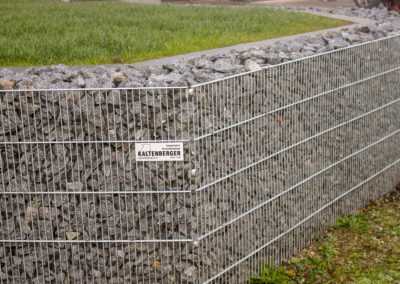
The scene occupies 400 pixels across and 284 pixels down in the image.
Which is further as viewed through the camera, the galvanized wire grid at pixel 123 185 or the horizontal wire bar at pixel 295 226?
the horizontal wire bar at pixel 295 226

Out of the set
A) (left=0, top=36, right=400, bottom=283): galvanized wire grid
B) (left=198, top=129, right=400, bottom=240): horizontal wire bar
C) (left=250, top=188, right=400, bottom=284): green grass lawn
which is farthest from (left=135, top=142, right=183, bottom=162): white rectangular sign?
(left=250, top=188, right=400, bottom=284): green grass lawn

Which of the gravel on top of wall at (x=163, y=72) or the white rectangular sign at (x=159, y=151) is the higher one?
the gravel on top of wall at (x=163, y=72)

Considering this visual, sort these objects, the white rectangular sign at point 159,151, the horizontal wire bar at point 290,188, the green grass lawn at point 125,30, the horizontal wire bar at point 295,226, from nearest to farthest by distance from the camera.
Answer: the white rectangular sign at point 159,151
the horizontal wire bar at point 290,188
the horizontal wire bar at point 295,226
the green grass lawn at point 125,30

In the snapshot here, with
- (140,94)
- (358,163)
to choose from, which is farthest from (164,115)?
(358,163)

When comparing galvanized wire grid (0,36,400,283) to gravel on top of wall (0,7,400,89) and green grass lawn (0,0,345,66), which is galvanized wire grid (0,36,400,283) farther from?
green grass lawn (0,0,345,66)

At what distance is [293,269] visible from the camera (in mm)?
6066

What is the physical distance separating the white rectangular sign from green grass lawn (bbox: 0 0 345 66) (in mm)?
3326

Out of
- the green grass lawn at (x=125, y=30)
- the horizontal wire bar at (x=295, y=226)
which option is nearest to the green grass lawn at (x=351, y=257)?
the horizontal wire bar at (x=295, y=226)

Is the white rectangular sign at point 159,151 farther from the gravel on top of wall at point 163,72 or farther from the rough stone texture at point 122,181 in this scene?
the gravel on top of wall at point 163,72

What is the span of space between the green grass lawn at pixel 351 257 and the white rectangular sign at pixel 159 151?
1.59 metres

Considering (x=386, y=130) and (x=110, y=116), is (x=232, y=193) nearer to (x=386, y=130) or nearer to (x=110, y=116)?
(x=110, y=116)

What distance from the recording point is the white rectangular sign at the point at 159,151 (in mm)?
4738

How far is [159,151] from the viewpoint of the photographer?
15.6ft

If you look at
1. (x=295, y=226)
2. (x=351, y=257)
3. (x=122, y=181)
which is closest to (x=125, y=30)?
(x=295, y=226)
